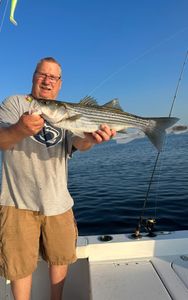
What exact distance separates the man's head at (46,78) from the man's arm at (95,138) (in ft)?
2.08

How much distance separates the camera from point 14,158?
350 cm

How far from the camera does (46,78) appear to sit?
3703 millimetres

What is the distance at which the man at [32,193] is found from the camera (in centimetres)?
346

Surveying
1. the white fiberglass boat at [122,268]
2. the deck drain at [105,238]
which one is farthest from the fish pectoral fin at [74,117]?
the deck drain at [105,238]

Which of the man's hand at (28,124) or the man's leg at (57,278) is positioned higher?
the man's hand at (28,124)

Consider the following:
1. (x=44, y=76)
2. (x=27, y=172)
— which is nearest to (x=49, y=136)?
(x=27, y=172)

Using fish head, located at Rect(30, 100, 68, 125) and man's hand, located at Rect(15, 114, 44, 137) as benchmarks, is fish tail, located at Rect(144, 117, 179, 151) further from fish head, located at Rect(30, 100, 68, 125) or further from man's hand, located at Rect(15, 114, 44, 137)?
man's hand, located at Rect(15, 114, 44, 137)

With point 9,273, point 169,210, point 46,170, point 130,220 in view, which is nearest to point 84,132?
point 46,170

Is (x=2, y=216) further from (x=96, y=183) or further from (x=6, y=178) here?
(x=96, y=183)

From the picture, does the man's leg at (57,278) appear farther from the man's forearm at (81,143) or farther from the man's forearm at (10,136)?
the man's forearm at (10,136)

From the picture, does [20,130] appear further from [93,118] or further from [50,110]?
[93,118]

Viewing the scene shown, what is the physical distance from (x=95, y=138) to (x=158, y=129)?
86 cm

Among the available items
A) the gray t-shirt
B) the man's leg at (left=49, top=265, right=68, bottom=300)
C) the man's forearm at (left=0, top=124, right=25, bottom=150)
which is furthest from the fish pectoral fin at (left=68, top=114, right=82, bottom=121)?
the man's leg at (left=49, top=265, right=68, bottom=300)

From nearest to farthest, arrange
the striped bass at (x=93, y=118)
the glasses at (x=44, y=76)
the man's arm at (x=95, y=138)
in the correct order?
the striped bass at (x=93, y=118), the man's arm at (x=95, y=138), the glasses at (x=44, y=76)
